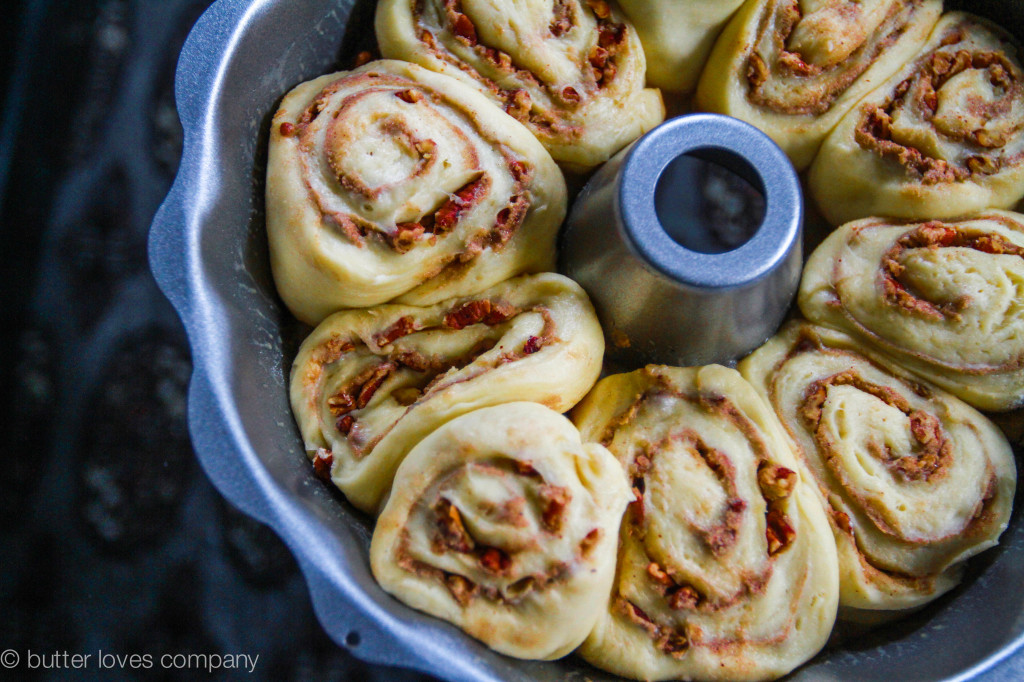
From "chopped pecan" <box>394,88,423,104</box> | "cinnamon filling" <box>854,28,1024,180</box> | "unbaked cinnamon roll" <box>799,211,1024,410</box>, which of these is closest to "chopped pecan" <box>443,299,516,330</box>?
"chopped pecan" <box>394,88,423,104</box>

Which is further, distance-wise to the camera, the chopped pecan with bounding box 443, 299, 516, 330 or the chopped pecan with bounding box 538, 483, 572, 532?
the chopped pecan with bounding box 443, 299, 516, 330

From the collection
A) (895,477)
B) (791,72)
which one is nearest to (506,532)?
(895,477)

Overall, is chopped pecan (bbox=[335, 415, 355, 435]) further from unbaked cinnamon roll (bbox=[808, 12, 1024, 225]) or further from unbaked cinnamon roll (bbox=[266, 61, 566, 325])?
unbaked cinnamon roll (bbox=[808, 12, 1024, 225])

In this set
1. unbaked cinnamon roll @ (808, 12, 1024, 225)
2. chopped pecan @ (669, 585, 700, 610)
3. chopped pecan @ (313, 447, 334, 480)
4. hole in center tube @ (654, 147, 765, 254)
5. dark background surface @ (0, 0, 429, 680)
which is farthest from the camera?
hole in center tube @ (654, 147, 765, 254)

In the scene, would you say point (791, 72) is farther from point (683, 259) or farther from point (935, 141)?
point (683, 259)

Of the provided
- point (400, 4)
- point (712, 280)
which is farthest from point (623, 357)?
point (400, 4)

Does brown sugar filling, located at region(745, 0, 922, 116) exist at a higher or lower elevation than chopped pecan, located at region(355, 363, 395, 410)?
higher

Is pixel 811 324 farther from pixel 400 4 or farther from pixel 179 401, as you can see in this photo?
pixel 179 401

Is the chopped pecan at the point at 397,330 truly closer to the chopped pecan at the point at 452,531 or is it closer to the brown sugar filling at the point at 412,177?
the brown sugar filling at the point at 412,177
